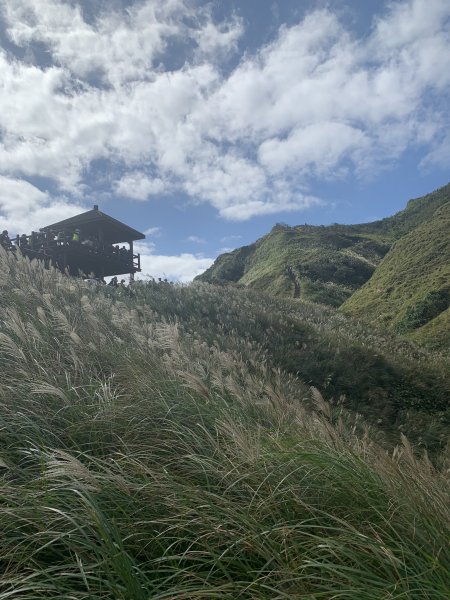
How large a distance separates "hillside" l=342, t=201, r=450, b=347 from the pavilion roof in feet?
52.2

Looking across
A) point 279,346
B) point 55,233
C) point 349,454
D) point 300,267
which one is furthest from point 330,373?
point 300,267

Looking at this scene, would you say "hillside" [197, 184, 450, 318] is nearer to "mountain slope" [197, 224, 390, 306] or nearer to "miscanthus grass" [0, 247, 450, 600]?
"mountain slope" [197, 224, 390, 306]

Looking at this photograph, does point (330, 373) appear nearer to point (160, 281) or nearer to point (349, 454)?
point (349, 454)

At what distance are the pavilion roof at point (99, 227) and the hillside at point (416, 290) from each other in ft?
52.2

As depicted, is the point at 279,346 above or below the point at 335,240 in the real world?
below

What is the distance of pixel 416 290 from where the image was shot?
2620 centimetres

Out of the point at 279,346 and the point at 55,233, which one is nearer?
the point at 279,346

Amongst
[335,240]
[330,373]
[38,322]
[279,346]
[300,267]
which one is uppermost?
[335,240]

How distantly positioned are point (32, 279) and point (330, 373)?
215 inches

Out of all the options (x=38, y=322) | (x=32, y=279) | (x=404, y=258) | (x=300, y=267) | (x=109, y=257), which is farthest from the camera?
(x=300, y=267)

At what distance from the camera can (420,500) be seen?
2215 mm

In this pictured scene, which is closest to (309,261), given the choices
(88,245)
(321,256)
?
(321,256)

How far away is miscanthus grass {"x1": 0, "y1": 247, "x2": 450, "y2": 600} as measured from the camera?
5.84 feet

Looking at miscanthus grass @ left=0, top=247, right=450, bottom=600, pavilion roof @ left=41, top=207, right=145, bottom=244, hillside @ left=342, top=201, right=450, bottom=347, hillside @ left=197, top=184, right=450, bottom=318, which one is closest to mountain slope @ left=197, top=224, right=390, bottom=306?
hillside @ left=197, top=184, right=450, bottom=318
